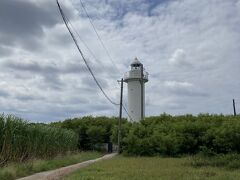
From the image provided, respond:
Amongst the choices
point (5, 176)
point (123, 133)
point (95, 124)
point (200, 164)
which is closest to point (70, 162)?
point (200, 164)

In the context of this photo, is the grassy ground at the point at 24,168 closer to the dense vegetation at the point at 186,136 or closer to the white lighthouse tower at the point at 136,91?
the dense vegetation at the point at 186,136

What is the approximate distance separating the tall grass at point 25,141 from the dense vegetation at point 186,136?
10544mm

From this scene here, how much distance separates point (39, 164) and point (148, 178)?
906 cm

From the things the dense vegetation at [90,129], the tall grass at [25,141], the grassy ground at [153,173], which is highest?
the dense vegetation at [90,129]

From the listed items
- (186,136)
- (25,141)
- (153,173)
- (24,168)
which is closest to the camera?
(153,173)

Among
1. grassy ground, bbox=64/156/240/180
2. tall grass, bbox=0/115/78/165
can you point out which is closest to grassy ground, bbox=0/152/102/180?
tall grass, bbox=0/115/78/165

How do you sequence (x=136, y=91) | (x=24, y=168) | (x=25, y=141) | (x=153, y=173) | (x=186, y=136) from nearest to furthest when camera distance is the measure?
(x=153, y=173), (x=24, y=168), (x=25, y=141), (x=186, y=136), (x=136, y=91)

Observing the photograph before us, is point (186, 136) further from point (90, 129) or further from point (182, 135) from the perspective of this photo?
point (90, 129)

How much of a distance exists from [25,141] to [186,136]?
68.5 feet

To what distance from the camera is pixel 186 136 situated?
4309 centimetres

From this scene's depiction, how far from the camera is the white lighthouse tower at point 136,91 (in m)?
55.5

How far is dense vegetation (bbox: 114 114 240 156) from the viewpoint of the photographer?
1543 inches

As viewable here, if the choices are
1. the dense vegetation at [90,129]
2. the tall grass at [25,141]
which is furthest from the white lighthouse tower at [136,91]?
the tall grass at [25,141]

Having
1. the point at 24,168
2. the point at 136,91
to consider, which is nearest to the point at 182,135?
the point at 136,91
